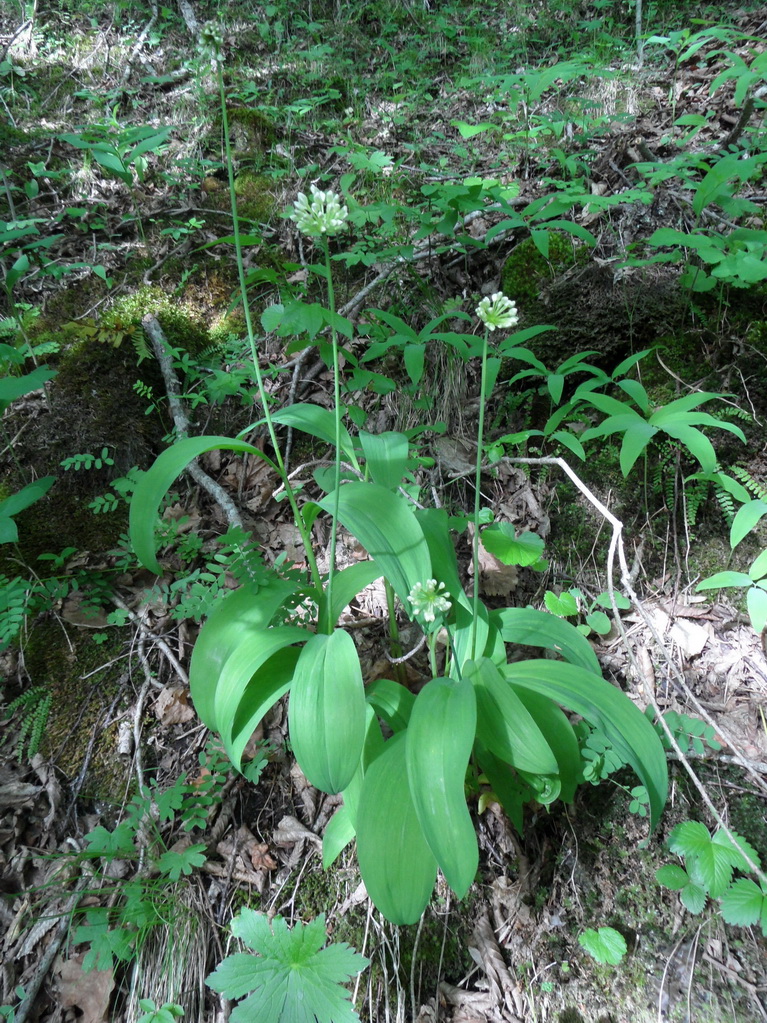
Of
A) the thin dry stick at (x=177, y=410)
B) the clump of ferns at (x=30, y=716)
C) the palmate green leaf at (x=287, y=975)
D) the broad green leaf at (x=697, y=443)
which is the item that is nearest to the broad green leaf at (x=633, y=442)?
the broad green leaf at (x=697, y=443)

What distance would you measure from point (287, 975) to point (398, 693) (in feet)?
2.39

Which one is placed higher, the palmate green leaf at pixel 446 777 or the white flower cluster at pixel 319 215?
the white flower cluster at pixel 319 215

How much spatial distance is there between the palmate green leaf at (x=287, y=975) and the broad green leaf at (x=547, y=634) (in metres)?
0.88

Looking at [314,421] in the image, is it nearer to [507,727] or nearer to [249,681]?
[249,681]

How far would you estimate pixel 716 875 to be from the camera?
4.66 ft

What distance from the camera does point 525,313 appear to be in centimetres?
282

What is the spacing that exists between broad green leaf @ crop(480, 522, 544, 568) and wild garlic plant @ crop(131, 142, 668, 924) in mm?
348

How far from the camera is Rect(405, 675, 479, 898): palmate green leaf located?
3.67 ft

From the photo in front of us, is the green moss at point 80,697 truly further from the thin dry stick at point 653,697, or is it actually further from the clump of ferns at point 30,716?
the thin dry stick at point 653,697

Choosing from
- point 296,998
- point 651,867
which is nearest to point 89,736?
point 296,998

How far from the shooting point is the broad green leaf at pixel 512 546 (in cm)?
199

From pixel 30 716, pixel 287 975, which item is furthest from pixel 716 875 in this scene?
pixel 30 716

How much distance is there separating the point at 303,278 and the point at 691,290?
2.12 m

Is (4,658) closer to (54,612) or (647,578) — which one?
(54,612)
